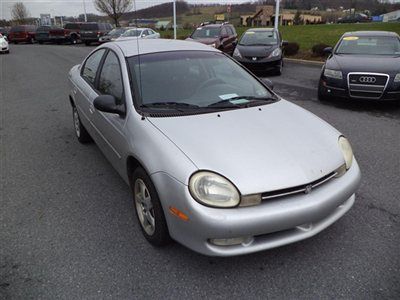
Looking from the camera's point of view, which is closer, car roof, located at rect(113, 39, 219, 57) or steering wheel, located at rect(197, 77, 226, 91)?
steering wheel, located at rect(197, 77, 226, 91)

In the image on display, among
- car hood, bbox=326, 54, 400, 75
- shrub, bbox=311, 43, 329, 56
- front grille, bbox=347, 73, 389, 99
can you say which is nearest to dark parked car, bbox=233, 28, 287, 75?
shrub, bbox=311, 43, 329, 56

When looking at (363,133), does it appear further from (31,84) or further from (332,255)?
(31,84)

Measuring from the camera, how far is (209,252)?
7.48 feet

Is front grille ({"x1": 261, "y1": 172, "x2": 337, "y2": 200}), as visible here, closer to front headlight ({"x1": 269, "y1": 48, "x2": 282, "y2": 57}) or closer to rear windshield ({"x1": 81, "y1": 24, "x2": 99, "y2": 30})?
front headlight ({"x1": 269, "y1": 48, "x2": 282, "y2": 57})

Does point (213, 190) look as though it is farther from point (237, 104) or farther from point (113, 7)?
point (113, 7)

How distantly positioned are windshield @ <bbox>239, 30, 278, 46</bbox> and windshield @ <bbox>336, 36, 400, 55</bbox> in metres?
4.07

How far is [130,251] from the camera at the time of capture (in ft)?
9.00

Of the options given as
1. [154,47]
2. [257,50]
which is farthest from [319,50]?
[154,47]

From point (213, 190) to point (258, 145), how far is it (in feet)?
1.75

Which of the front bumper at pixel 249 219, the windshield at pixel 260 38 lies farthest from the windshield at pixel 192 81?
the windshield at pixel 260 38

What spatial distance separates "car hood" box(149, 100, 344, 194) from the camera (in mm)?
2295

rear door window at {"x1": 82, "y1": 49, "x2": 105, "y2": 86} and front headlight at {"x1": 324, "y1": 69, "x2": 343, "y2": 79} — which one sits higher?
rear door window at {"x1": 82, "y1": 49, "x2": 105, "y2": 86}

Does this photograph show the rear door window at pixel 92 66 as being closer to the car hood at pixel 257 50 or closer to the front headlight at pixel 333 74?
the front headlight at pixel 333 74

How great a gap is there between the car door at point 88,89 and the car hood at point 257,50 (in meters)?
7.22
